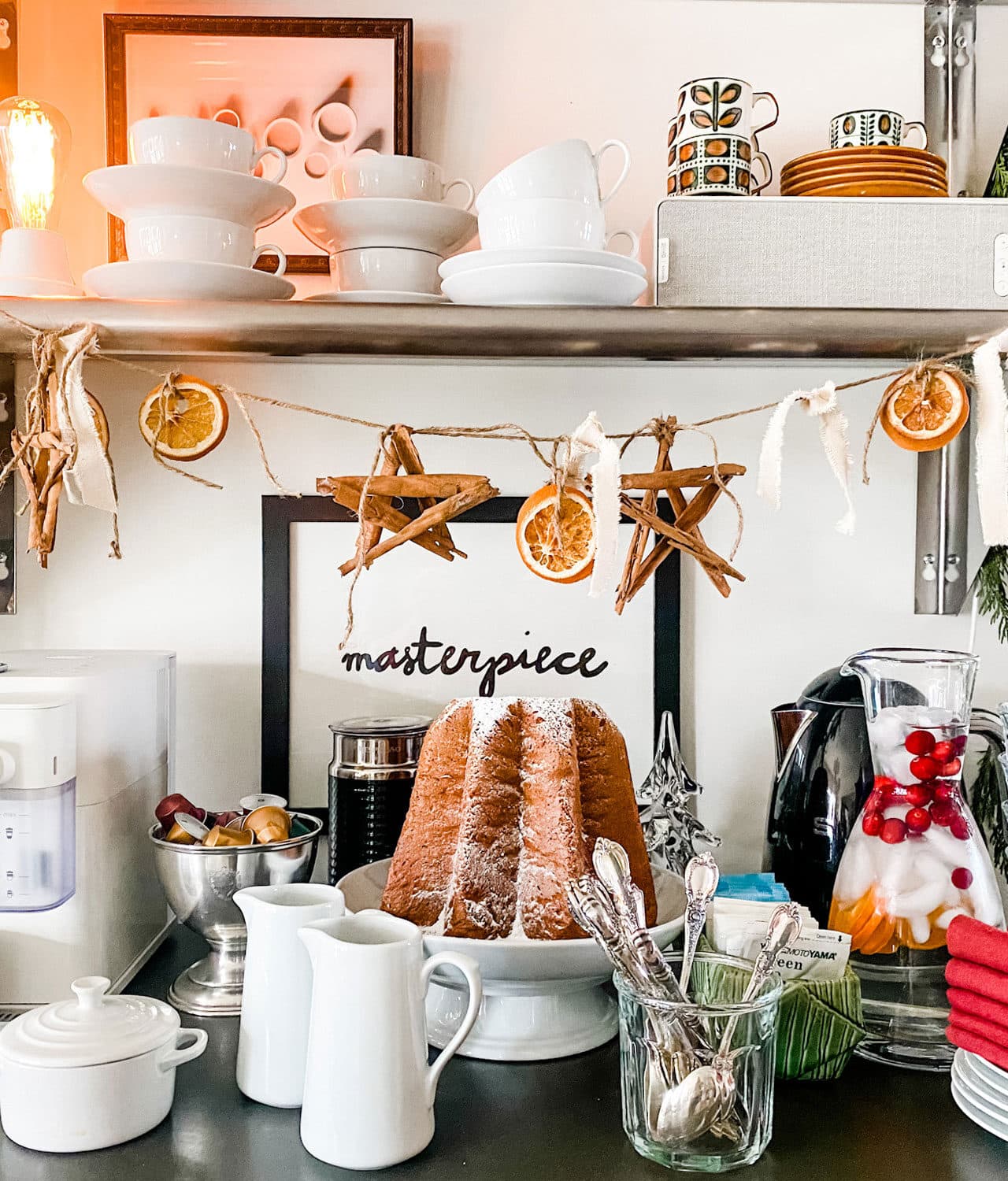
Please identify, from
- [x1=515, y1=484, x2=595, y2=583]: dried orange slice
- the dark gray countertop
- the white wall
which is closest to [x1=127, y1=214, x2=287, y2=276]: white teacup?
the white wall

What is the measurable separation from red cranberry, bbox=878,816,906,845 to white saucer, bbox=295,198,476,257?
0.67 m

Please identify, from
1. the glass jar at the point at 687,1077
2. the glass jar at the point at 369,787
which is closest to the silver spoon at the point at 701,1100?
the glass jar at the point at 687,1077

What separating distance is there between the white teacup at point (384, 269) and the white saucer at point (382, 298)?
0.01 m

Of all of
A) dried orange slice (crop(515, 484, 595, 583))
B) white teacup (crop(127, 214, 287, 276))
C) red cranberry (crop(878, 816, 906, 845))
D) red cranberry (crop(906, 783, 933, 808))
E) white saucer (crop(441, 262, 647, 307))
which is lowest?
red cranberry (crop(878, 816, 906, 845))

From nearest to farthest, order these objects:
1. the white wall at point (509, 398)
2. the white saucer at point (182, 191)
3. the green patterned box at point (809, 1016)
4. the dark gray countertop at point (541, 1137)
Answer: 1. the dark gray countertop at point (541, 1137)
2. the green patterned box at point (809, 1016)
3. the white saucer at point (182, 191)
4. the white wall at point (509, 398)

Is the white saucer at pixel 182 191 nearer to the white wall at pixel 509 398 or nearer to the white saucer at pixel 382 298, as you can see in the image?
the white saucer at pixel 382 298

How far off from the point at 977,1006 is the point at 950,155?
0.90 m

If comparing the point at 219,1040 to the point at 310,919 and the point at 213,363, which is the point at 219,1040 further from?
the point at 213,363

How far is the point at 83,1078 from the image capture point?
2.41 feet

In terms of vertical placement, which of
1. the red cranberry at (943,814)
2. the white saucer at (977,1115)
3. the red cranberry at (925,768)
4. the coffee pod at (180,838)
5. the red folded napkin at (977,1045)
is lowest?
the white saucer at (977,1115)

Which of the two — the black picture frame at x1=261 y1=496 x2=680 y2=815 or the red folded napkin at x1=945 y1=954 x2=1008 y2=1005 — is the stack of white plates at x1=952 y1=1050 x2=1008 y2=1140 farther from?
the black picture frame at x1=261 y1=496 x2=680 y2=815

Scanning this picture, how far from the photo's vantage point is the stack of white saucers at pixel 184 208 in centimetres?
95

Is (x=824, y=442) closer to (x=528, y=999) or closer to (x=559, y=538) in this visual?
(x=559, y=538)

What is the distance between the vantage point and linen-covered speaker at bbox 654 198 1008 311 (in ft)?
3.40
